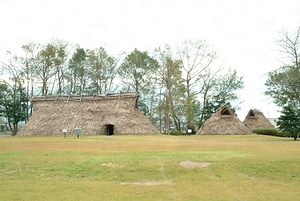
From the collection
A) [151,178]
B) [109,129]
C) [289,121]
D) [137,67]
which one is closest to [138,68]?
[137,67]

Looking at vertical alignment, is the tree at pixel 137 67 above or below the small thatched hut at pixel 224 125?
above

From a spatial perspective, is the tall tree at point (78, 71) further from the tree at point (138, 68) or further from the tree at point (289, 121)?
the tree at point (289, 121)

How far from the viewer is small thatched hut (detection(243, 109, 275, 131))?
46.8m

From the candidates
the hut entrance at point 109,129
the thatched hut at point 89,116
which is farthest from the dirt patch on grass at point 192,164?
the hut entrance at point 109,129

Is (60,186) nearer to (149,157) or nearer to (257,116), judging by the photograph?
(149,157)

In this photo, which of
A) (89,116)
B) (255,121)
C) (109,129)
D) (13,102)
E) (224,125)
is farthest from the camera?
(255,121)

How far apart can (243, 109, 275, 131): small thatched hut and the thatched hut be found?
1580cm

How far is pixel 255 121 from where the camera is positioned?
47406 millimetres

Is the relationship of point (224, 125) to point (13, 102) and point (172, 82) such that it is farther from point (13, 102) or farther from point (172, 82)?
point (13, 102)

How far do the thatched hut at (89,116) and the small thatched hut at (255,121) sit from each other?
1580 cm

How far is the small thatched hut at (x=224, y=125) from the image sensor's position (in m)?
37.5

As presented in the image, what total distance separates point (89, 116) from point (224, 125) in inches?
598

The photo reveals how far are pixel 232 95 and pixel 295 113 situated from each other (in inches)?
919

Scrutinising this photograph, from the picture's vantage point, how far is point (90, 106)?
131 ft
